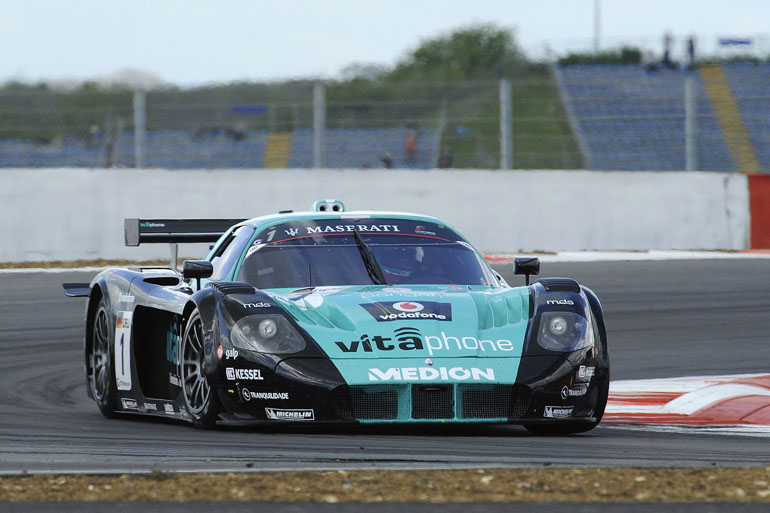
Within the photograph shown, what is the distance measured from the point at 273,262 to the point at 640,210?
1009 centimetres

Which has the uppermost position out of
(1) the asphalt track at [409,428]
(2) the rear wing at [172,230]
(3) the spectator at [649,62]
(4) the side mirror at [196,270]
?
(3) the spectator at [649,62]

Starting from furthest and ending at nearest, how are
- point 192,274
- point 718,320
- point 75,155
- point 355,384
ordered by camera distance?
point 75,155 → point 718,320 → point 192,274 → point 355,384

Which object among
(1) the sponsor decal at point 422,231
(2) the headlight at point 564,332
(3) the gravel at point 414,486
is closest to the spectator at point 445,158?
(1) the sponsor decal at point 422,231

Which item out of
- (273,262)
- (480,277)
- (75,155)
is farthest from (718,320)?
(75,155)

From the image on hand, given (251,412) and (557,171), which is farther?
(557,171)

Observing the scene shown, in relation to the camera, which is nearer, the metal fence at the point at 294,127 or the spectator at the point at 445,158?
the metal fence at the point at 294,127

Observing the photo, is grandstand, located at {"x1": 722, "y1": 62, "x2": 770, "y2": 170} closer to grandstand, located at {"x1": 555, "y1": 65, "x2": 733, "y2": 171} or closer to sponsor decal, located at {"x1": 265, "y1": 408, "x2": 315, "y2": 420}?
grandstand, located at {"x1": 555, "y1": 65, "x2": 733, "y2": 171}

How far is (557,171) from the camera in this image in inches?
624

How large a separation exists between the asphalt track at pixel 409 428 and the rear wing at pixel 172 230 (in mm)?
1032

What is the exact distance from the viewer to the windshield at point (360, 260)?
649cm

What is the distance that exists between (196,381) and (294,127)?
10.0m

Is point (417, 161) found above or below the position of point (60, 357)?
above

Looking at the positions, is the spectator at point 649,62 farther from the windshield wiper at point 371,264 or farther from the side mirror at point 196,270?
the side mirror at point 196,270

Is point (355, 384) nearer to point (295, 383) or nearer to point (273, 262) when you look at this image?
point (295, 383)
